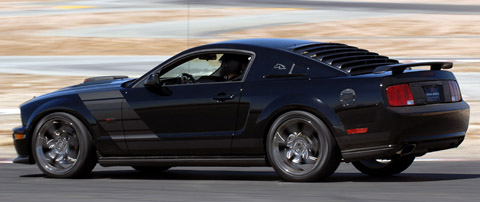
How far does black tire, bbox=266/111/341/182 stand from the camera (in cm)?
764

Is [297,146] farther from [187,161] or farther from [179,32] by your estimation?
[179,32]

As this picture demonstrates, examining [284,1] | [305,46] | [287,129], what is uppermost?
[305,46]

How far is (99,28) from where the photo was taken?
34.7 m

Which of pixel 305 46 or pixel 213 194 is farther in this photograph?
pixel 305 46

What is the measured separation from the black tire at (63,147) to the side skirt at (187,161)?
189mm

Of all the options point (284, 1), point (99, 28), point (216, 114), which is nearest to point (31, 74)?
point (99, 28)

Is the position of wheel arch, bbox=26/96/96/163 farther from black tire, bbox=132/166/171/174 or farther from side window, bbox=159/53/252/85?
black tire, bbox=132/166/171/174

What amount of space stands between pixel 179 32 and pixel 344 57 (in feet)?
82.9

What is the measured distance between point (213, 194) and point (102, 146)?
1813mm

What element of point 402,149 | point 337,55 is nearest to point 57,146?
point 337,55

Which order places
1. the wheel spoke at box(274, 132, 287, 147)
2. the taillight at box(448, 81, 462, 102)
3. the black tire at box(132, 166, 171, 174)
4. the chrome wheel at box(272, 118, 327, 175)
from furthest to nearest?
1. the black tire at box(132, 166, 171, 174)
2. the taillight at box(448, 81, 462, 102)
3. the wheel spoke at box(274, 132, 287, 147)
4. the chrome wheel at box(272, 118, 327, 175)

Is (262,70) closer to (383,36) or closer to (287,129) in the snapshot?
(287,129)

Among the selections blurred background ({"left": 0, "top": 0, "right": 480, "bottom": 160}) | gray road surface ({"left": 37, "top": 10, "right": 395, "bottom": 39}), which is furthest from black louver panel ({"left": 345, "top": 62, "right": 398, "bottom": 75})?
gray road surface ({"left": 37, "top": 10, "right": 395, "bottom": 39})

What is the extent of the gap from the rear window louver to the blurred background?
183 inches
